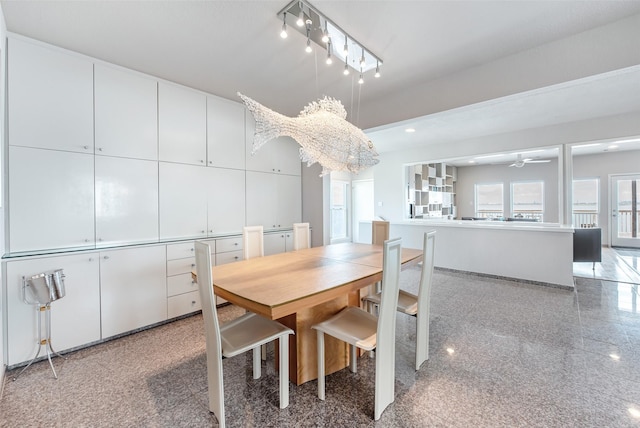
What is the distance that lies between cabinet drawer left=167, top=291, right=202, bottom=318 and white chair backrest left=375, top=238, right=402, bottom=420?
2406mm

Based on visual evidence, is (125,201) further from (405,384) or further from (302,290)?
(405,384)

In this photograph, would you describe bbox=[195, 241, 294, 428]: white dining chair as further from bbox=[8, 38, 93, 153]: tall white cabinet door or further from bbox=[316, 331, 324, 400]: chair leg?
bbox=[8, 38, 93, 153]: tall white cabinet door

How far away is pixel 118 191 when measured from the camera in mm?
2742

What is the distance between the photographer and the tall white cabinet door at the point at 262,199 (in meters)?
3.90

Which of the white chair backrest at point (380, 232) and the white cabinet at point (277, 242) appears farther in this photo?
the white cabinet at point (277, 242)

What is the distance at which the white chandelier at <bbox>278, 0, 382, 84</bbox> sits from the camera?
1.99 m

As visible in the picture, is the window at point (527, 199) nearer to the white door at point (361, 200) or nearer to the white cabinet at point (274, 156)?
the white door at point (361, 200)

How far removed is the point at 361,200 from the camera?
841 cm

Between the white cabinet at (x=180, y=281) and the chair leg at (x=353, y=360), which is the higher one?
the white cabinet at (x=180, y=281)

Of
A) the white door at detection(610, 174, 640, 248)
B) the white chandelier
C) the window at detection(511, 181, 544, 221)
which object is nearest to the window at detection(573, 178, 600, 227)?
the white door at detection(610, 174, 640, 248)

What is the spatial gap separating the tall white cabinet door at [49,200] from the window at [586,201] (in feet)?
34.1

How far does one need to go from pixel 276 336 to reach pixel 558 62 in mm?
3205

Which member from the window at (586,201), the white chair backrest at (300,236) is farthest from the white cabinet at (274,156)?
the window at (586,201)

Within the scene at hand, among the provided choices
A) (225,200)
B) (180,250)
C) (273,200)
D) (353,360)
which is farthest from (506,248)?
(180,250)
